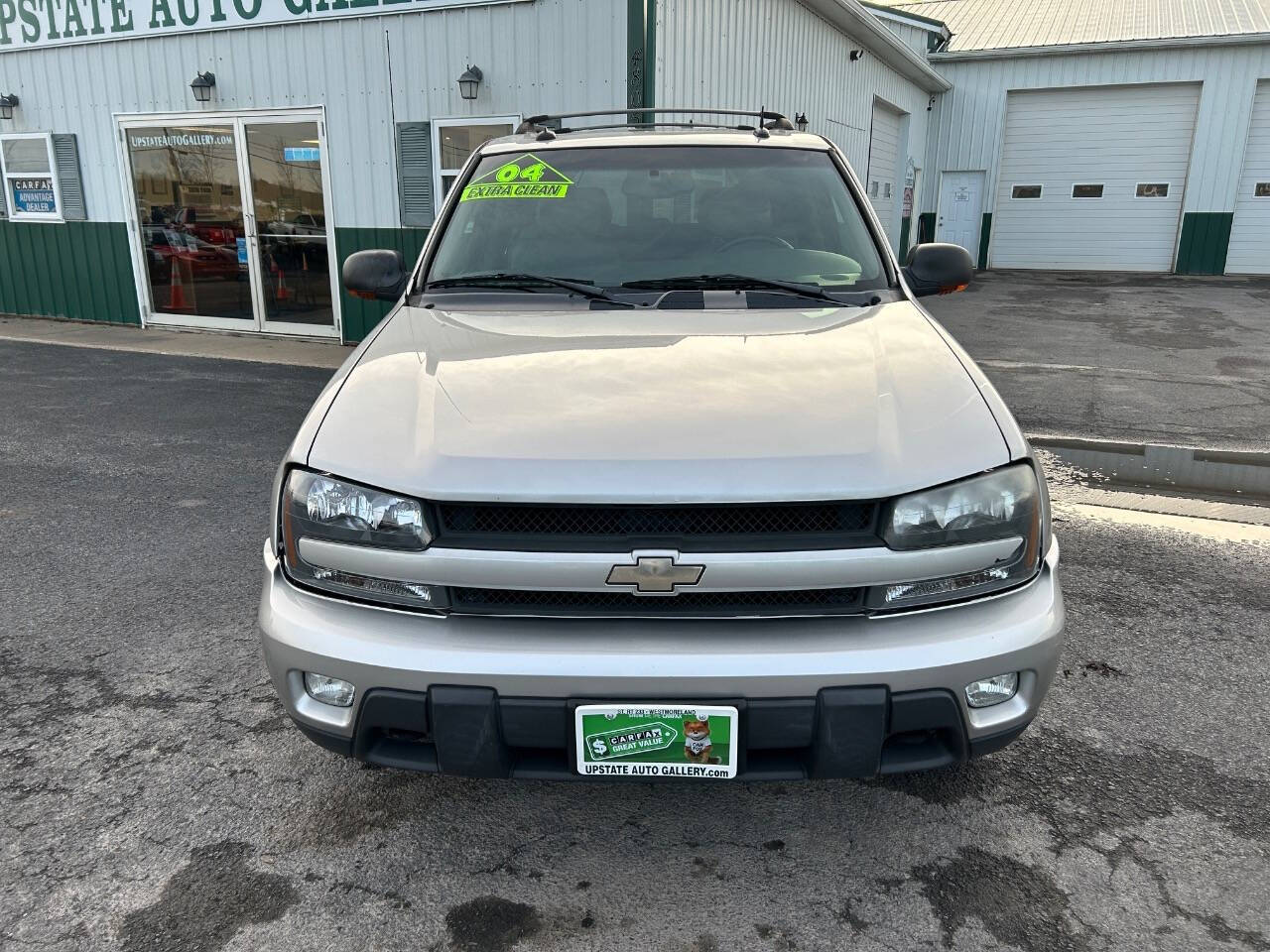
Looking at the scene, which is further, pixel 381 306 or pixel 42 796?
pixel 381 306

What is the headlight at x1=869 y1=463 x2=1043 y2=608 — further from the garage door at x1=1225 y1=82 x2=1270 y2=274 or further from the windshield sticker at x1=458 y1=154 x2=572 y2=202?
the garage door at x1=1225 y1=82 x2=1270 y2=274

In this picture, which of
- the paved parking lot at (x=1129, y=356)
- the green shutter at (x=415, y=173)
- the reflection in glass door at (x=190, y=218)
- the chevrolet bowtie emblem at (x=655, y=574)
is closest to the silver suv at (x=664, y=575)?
the chevrolet bowtie emblem at (x=655, y=574)

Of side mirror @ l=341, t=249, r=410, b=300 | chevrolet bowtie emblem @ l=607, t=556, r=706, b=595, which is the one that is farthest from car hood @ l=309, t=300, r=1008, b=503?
side mirror @ l=341, t=249, r=410, b=300

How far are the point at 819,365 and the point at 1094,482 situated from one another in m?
3.61

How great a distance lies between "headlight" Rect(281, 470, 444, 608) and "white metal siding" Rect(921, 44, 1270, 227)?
2071cm

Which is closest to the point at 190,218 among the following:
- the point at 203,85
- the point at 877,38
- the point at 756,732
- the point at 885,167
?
the point at 203,85

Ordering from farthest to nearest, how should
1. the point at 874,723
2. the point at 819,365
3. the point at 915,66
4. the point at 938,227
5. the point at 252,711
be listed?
the point at 938,227 → the point at 915,66 → the point at 252,711 → the point at 819,365 → the point at 874,723

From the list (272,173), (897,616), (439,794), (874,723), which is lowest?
(439,794)

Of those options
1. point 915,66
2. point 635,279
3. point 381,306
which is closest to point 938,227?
point 915,66

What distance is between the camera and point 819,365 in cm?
226

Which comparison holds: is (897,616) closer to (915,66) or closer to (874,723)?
(874,723)

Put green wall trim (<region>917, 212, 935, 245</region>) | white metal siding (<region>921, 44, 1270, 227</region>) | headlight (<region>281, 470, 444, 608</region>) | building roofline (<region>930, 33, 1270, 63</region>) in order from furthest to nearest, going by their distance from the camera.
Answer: green wall trim (<region>917, 212, 935, 245</region>), white metal siding (<region>921, 44, 1270, 227</region>), building roofline (<region>930, 33, 1270, 63</region>), headlight (<region>281, 470, 444, 608</region>)

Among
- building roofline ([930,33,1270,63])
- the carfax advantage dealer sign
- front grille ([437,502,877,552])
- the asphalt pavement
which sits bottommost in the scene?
Answer: the asphalt pavement

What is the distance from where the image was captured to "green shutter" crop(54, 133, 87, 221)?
11047 mm
